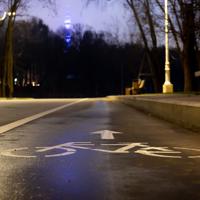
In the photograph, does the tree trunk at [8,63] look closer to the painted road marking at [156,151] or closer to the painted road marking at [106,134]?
the painted road marking at [106,134]

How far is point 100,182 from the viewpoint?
7.71 meters

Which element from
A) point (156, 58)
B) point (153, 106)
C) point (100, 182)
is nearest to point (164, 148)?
point (100, 182)

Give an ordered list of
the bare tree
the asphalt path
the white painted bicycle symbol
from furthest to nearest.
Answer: the bare tree
the white painted bicycle symbol
the asphalt path

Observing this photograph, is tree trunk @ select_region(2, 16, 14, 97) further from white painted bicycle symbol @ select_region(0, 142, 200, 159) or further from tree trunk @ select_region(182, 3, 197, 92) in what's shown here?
white painted bicycle symbol @ select_region(0, 142, 200, 159)

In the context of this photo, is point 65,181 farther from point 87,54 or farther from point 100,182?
point 87,54

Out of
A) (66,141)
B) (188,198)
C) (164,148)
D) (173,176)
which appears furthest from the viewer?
(66,141)

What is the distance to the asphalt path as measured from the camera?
7.07 meters

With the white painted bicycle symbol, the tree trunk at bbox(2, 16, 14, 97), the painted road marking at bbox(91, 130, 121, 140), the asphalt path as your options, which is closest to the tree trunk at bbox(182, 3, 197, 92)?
the painted road marking at bbox(91, 130, 121, 140)

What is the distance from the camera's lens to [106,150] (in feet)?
36.6

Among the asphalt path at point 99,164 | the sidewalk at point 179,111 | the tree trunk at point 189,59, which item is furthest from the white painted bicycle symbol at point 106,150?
the tree trunk at point 189,59

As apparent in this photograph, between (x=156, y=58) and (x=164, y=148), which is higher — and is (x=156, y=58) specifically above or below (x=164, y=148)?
above

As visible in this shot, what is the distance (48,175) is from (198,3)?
1525 cm

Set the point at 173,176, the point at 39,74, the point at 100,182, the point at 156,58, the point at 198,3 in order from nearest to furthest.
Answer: the point at 100,182 < the point at 173,176 < the point at 198,3 < the point at 156,58 < the point at 39,74

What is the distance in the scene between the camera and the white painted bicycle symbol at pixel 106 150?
10.5 m
